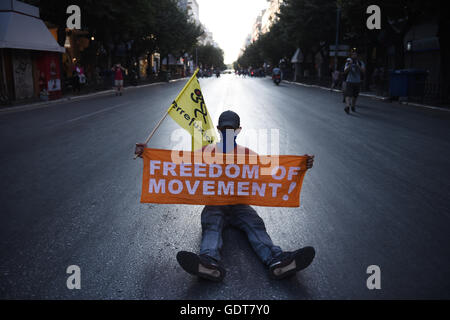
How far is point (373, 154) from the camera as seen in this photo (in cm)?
721

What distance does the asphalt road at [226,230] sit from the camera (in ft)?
9.39

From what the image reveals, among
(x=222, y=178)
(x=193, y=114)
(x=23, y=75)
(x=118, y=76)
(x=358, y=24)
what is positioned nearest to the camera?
(x=222, y=178)

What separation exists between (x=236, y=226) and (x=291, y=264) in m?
0.93

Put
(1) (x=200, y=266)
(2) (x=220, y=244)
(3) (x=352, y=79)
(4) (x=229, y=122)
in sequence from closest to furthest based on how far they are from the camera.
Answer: (1) (x=200, y=266), (2) (x=220, y=244), (4) (x=229, y=122), (3) (x=352, y=79)

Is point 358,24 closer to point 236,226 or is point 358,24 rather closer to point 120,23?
point 120,23

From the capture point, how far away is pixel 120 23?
94.9 ft

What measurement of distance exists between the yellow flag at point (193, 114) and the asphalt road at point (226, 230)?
2.87ft

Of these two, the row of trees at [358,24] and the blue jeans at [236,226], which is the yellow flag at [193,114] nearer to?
the blue jeans at [236,226]

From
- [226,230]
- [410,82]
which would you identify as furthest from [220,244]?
[410,82]

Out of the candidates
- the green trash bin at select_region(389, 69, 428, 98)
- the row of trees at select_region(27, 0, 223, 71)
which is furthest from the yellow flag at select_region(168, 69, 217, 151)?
the row of trees at select_region(27, 0, 223, 71)

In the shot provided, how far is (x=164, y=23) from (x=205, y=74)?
1572 inches

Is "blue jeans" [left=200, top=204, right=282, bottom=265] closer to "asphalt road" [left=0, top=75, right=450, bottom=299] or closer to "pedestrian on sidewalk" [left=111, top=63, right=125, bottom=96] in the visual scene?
"asphalt road" [left=0, top=75, right=450, bottom=299]

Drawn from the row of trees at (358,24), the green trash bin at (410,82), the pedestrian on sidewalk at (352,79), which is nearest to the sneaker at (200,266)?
the pedestrian on sidewalk at (352,79)
